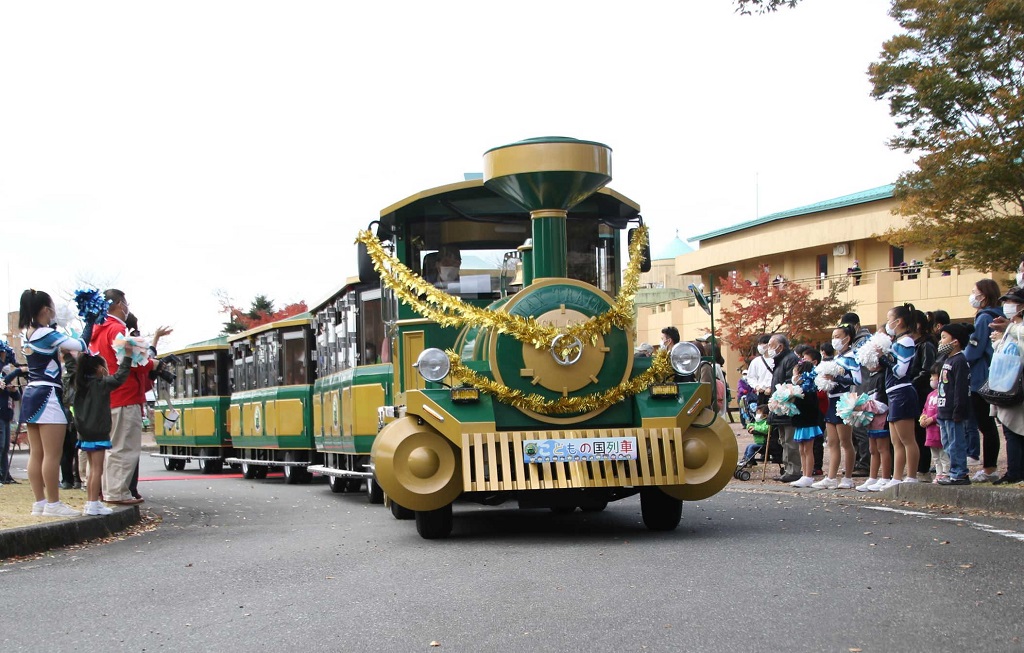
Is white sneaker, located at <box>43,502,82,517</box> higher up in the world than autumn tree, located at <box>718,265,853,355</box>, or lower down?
lower down

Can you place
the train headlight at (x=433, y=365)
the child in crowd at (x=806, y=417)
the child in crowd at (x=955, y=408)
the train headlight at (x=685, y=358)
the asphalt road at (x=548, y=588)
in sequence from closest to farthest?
the asphalt road at (x=548, y=588) < the train headlight at (x=433, y=365) < the train headlight at (x=685, y=358) < the child in crowd at (x=955, y=408) < the child in crowd at (x=806, y=417)

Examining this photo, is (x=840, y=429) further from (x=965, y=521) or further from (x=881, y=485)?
(x=965, y=521)

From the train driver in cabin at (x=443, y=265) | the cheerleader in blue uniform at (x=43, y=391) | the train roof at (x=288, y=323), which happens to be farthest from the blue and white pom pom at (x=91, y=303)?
the train roof at (x=288, y=323)

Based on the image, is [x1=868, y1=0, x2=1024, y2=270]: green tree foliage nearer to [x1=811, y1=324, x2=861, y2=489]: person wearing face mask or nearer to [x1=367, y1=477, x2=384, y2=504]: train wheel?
[x1=811, y1=324, x2=861, y2=489]: person wearing face mask

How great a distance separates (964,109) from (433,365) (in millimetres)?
16515

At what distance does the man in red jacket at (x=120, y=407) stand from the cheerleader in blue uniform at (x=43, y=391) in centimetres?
144

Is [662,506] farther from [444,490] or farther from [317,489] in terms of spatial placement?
[317,489]

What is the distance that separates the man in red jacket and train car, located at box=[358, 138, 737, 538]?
3043 mm

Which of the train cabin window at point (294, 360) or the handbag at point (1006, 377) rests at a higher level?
the train cabin window at point (294, 360)

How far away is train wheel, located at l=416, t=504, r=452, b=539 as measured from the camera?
918cm

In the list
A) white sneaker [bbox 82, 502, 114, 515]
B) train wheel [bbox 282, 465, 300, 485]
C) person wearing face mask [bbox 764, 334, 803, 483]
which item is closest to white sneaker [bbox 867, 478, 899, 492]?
person wearing face mask [bbox 764, 334, 803, 483]

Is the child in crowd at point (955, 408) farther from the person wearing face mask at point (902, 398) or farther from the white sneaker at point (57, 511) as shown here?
the white sneaker at point (57, 511)

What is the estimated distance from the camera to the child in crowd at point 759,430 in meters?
15.3

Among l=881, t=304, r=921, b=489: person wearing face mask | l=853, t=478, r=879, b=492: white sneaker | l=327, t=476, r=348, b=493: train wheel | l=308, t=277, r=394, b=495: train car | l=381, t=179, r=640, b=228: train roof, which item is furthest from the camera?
l=327, t=476, r=348, b=493: train wheel
